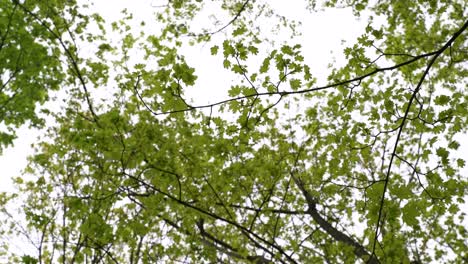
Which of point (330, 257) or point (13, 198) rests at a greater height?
point (13, 198)

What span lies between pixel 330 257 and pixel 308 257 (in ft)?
1.29

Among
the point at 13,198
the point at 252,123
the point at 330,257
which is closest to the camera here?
the point at 252,123

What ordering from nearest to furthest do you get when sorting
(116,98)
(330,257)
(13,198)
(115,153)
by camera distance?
(115,153), (330,257), (116,98), (13,198)

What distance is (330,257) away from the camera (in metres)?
6.77

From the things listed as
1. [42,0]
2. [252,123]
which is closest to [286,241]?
[252,123]

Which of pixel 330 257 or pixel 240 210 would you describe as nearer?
pixel 330 257

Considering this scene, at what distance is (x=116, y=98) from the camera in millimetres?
7844

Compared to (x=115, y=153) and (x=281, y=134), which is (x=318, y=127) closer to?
(x=281, y=134)

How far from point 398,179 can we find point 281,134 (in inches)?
99.4

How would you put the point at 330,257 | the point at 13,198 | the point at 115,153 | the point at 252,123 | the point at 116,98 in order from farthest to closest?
the point at 13,198, the point at 116,98, the point at 330,257, the point at 115,153, the point at 252,123

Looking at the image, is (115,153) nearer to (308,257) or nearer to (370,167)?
(308,257)

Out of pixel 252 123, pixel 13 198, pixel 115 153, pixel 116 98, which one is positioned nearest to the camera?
pixel 252 123

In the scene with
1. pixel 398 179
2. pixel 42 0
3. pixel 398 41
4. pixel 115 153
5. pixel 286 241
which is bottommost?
pixel 115 153

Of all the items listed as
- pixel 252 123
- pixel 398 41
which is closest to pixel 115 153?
pixel 252 123
